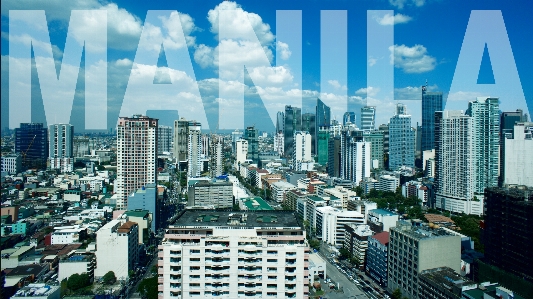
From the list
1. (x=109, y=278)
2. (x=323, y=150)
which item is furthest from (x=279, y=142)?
(x=109, y=278)

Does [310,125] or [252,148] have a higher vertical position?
[310,125]

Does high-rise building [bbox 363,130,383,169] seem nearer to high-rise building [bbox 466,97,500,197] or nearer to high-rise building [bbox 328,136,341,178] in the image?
high-rise building [bbox 328,136,341,178]

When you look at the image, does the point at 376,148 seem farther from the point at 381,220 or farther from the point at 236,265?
the point at 236,265

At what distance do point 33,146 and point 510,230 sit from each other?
16572 millimetres

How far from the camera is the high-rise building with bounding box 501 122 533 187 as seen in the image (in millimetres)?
9516

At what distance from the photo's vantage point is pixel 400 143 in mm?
18016

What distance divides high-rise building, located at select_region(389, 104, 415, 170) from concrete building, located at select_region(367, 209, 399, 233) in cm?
967

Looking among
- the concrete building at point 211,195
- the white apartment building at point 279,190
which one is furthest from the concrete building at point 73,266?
the white apartment building at point 279,190

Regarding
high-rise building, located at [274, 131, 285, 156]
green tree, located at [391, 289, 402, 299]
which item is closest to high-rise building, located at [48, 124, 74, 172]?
high-rise building, located at [274, 131, 285, 156]

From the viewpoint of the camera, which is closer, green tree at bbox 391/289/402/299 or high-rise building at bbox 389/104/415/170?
green tree at bbox 391/289/402/299

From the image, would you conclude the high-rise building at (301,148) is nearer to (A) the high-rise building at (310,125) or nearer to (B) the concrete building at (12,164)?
(A) the high-rise building at (310,125)

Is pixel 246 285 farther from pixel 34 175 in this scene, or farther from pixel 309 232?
pixel 34 175

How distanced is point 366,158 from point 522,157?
6296 millimetres

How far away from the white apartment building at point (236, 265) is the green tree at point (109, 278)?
372cm
